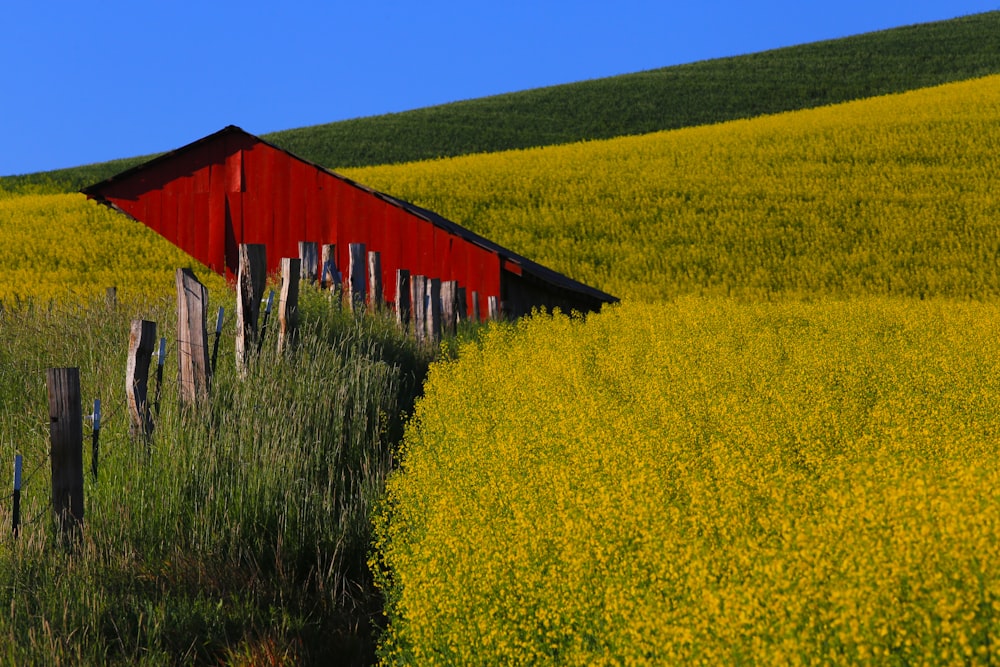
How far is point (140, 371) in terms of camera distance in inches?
300

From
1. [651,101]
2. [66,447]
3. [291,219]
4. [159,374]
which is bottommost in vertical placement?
[66,447]

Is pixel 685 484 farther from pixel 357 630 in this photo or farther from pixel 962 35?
pixel 962 35

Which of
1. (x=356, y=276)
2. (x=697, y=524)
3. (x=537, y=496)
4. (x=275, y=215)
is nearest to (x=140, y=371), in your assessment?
(x=537, y=496)

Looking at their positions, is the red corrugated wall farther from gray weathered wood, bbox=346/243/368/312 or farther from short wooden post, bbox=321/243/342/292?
short wooden post, bbox=321/243/342/292

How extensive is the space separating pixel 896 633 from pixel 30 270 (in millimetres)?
27052

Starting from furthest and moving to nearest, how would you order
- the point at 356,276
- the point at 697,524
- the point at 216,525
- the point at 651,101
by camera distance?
1. the point at 651,101
2. the point at 356,276
3. the point at 216,525
4. the point at 697,524

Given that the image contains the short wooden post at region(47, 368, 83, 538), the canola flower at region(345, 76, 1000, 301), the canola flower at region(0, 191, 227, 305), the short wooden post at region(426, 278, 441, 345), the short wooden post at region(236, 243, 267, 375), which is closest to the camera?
the short wooden post at region(47, 368, 83, 538)

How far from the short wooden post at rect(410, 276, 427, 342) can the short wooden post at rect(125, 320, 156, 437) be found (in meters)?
7.06

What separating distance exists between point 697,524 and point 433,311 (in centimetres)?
1080

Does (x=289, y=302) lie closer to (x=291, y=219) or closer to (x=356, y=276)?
(x=356, y=276)

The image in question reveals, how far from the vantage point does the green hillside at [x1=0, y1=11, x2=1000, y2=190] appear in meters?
60.7

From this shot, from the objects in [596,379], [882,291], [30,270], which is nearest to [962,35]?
[882,291]

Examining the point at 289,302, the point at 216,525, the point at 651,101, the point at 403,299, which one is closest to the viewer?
the point at 216,525

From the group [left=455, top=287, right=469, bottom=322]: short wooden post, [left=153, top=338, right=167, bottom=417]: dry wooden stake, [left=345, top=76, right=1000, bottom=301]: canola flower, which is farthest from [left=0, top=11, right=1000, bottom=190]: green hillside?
[left=153, top=338, right=167, bottom=417]: dry wooden stake
